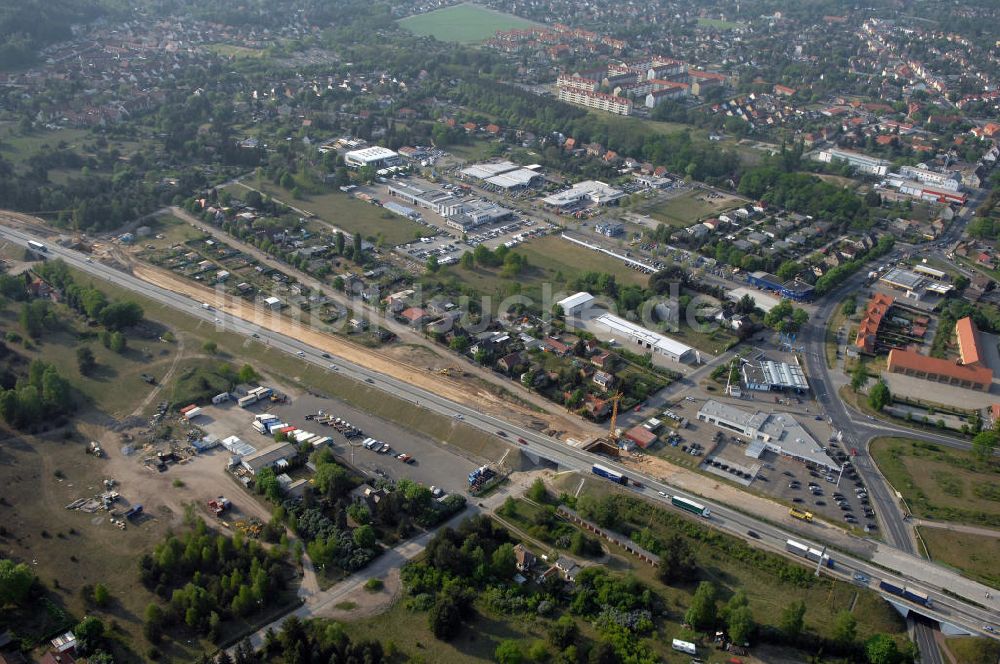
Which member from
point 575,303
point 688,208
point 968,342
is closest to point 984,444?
point 968,342

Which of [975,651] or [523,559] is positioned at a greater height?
[975,651]

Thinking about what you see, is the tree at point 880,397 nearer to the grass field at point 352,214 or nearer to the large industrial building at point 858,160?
the grass field at point 352,214

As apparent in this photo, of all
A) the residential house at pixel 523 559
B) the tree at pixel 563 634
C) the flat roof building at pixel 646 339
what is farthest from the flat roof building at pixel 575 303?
the tree at pixel 563 634

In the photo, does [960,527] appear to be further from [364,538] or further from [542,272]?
[542,272]

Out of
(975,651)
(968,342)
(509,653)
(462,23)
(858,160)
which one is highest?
(462,23)

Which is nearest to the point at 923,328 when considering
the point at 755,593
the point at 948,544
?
the point at 948,544

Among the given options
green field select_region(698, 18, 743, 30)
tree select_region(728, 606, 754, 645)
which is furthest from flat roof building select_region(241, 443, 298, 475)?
green field select_region(698, 18, 743, 30)
